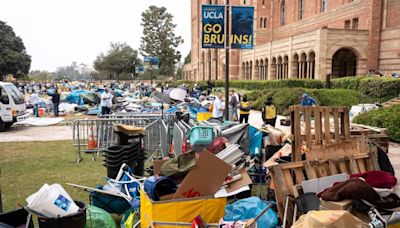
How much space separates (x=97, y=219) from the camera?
4551 mm

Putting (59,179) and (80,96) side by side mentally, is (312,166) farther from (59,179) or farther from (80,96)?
(80,96)

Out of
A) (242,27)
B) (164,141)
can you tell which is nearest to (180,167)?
(164,141)

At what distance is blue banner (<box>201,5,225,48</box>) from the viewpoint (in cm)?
953

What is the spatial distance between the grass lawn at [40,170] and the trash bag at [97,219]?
1.72m

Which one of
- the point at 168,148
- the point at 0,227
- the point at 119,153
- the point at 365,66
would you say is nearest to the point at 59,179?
the point at 119,153

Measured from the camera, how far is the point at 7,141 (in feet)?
41.8

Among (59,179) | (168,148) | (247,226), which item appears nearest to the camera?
(247,226)

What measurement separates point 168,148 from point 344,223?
24.4 feet

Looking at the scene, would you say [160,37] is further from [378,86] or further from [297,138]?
[297,138]

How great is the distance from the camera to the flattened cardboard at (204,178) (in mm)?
4152

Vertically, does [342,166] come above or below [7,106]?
below

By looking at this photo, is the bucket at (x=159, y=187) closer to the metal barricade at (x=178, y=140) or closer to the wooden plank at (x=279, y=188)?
the wooden plank at (x=279, y=188)

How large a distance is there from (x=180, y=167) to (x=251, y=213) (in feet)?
3.61

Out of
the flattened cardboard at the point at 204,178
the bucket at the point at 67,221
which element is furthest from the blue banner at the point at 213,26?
the bucket at the point at 67,221
